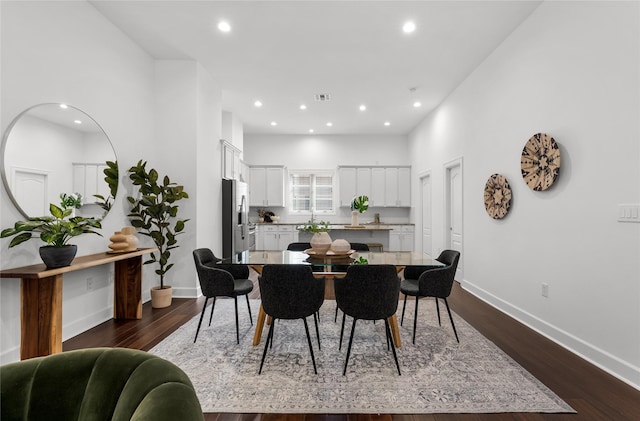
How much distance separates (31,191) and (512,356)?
4.22m

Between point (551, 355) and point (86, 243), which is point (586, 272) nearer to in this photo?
point (551, 355)

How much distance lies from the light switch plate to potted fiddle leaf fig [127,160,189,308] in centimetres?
426

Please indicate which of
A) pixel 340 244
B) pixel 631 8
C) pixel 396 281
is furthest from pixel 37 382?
pixel 631 8

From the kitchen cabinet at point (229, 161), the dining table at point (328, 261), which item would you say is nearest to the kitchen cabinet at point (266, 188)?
the kitchen cabinet at point (229, 161)

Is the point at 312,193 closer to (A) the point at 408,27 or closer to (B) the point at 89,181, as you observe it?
(A) the point at 408,27

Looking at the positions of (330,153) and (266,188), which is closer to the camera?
(266,188)

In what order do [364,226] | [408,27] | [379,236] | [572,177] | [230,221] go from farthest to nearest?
[379,236]
[364,226]
[230,221]
[408,27]
[572,177]

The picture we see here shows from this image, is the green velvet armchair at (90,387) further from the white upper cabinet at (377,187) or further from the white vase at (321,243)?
the white upper cabinet at (377,187)

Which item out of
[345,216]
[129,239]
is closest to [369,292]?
[129,239]

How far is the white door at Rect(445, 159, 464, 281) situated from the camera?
16.3 ft

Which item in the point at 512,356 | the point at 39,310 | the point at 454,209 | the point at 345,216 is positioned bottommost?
the point at 512,356

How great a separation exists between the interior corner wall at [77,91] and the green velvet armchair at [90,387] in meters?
2.17

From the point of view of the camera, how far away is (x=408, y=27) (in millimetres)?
3416

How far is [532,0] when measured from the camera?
3.00m
